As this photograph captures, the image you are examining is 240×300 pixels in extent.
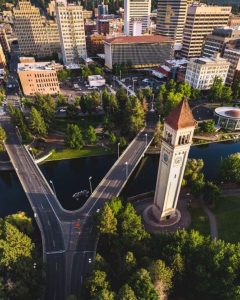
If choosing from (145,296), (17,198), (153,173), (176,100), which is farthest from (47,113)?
(145,296)

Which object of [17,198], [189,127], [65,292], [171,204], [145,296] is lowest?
[17,198]

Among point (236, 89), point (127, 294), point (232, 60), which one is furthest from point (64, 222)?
point (232, 60)

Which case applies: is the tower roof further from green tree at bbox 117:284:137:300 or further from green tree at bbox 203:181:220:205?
green tree at bbox 117:284:137:300

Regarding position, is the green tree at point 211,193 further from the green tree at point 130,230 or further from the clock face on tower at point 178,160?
the green tree at point 130,230

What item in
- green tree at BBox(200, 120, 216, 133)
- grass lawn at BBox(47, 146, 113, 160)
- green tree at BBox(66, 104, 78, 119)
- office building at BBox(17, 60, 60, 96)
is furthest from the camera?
office building at BBox(17, 60, 60, 96)

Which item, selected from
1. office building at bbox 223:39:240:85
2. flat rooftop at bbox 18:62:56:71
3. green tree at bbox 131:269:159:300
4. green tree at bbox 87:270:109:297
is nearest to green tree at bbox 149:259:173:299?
green tree at bbox 131:269:159:300

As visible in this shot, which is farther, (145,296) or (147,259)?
(147,259)

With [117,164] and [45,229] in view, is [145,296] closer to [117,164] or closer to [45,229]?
[45,229]
